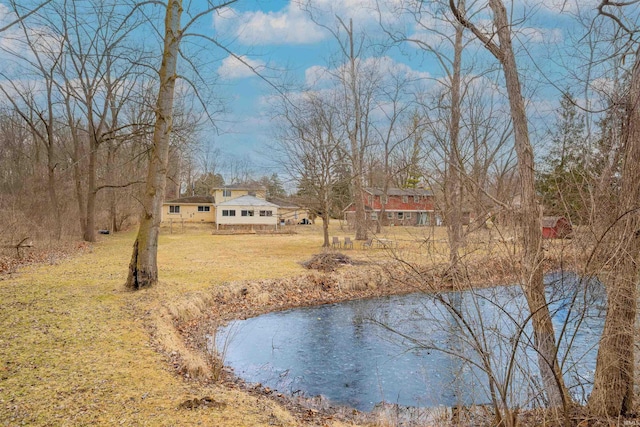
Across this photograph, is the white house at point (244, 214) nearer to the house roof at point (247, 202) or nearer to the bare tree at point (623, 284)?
the house roof at point (247, 202)

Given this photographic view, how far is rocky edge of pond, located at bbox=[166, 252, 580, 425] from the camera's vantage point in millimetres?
4051

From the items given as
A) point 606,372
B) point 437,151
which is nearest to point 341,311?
point 437,151

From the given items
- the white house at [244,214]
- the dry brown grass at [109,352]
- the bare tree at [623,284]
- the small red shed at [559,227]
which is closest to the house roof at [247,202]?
the white house at [244,214]

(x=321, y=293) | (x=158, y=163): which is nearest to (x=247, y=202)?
(x=321, y=293)

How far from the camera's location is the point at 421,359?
716 cm

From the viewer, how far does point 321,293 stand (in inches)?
480

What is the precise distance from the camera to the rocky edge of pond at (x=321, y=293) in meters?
4.05

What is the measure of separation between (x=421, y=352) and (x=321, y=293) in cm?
506

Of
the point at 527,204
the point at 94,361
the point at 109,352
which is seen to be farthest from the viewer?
the point at 109,352

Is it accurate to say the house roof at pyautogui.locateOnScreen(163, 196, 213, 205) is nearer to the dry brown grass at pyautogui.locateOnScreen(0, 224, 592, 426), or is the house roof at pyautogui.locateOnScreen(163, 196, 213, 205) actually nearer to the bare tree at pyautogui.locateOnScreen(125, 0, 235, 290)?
the dry brown grass at pyautogui.locateOnScreen(0, 224, 592, 426)

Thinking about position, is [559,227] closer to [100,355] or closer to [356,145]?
[100,355]

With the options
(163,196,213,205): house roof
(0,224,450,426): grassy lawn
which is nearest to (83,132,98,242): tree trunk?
(0,224,450,426): grassy lawn

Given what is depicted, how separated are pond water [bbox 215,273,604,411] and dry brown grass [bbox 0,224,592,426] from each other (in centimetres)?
77

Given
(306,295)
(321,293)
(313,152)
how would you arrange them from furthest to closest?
(313,152)
(321,293)
(306,295)
